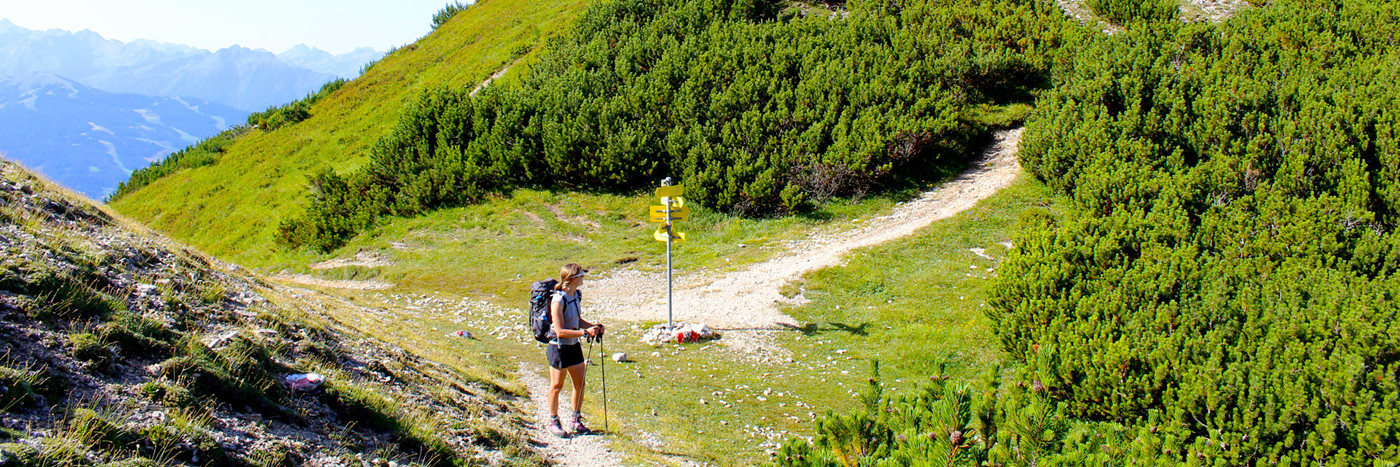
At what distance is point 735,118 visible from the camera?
20469 mm

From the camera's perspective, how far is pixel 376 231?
19.5 meters

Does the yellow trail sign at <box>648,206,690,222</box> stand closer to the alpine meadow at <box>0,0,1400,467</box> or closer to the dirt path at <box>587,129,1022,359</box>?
the alpine meadow at <box>0,0,1400,467</box>

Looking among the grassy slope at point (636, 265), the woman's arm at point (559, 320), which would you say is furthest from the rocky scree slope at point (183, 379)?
the grassy slope at point (636, 265)

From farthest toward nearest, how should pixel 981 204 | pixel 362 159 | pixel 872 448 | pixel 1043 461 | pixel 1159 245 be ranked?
pixel 362 159, pixel 981 204, pixel 1159 245, pixel 872 448, pixel 1043 461

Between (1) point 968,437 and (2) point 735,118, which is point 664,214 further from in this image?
(2) point 735,118

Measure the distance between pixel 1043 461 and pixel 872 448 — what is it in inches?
44.4

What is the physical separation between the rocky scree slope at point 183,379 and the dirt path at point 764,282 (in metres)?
4.80

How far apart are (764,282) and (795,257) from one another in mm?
1665

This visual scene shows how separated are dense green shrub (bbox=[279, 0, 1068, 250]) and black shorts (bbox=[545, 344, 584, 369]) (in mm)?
11119

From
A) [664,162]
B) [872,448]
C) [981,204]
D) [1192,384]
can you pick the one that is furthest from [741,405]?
[664,162]

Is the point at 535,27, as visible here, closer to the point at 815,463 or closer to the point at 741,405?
the point at 741,405

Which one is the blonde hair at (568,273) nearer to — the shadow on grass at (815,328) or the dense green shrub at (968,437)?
the dense green shrub at (968,437)

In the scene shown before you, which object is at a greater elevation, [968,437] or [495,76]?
[495,76]

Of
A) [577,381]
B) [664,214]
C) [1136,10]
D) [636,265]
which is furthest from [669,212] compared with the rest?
[1136,10]
